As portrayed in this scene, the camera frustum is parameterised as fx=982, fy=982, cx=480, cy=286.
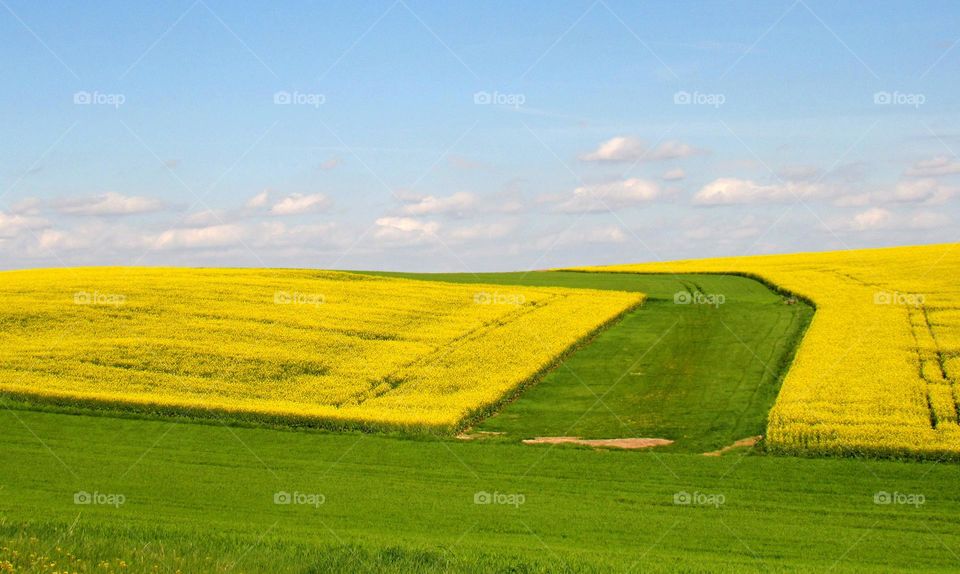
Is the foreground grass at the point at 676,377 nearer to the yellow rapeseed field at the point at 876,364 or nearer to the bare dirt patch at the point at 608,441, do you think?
the bare dirt patch at the point at 608,441

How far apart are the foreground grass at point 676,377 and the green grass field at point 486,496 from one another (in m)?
0.14

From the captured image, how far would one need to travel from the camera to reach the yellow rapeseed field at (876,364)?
25016 mm

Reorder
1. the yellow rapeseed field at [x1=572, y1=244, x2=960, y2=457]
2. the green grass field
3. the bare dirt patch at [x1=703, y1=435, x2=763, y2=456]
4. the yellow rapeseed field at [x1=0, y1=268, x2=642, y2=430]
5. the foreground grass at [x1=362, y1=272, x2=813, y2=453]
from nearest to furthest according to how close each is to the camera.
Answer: the green grass field, the yellow rapeseed field at [x1=572, y1=244, x2=960, y2=457], the bare dirt patch at [x1=703, y1=435, x2=763, y2=456], the foreground grass at [x1=362, y1=272, x2=813, y2=453], the yellow rapeseed field at [x1=0, y1=268, x2=642, y2=430]

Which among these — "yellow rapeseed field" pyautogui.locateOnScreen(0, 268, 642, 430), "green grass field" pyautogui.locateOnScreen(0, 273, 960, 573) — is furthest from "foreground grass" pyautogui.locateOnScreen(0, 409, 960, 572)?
"yellow rapeseed field" pyautogui.locateOnScreen(0, 268, 642, 430)

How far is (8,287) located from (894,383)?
121 ft

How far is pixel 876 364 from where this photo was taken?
32.0 m

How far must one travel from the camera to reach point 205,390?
102 ft

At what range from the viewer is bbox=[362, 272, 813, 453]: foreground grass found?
92.9ft

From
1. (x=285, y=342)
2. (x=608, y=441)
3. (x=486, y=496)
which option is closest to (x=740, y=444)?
(x=608, y=441)

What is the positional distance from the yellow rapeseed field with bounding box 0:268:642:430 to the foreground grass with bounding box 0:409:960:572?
283 cm

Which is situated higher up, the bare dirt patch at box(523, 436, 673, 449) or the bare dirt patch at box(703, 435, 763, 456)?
the bare dirt patch at box(523, 436, 673, 449)

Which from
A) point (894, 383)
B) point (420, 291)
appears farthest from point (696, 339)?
point (420, 291)

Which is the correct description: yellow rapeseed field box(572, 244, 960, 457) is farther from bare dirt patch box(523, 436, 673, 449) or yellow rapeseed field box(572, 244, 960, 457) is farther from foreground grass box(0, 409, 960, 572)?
bare dirt patch box(523, 436, 673, 449)

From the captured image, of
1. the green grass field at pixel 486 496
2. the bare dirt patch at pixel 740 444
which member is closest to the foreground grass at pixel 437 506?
the green grass field at pixel 486 496
